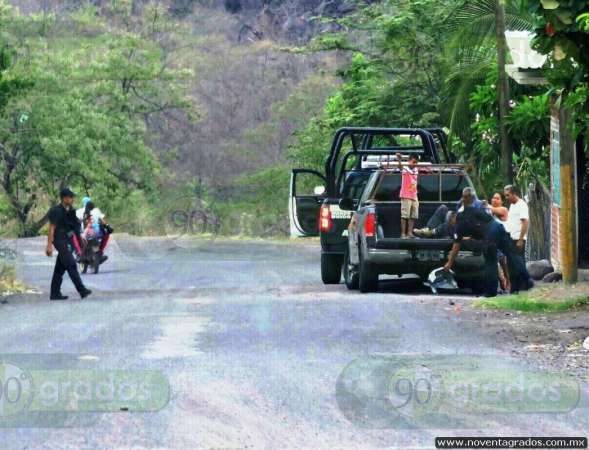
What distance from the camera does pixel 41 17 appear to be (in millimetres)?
60094

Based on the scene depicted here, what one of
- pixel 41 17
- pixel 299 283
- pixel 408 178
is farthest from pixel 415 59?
pixel 41 17

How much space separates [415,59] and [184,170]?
30.0m

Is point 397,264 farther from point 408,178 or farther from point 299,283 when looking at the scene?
point 299,283

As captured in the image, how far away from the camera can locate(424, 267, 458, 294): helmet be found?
20594 millimetres

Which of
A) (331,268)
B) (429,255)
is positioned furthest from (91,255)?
(429,255)

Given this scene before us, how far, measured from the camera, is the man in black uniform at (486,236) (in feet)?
63.6

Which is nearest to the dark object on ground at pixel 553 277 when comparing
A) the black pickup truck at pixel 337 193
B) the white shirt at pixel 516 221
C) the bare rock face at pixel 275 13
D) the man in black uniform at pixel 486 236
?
the white shirt at pixel 516 221

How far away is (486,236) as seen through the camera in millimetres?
19453

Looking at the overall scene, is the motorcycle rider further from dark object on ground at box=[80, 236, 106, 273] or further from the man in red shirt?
the man in red shirt

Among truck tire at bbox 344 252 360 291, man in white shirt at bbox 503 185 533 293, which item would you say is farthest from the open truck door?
man in white shirt at bbox 503 185 533 293

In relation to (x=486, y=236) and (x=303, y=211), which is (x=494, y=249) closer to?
(x=486, y=236)

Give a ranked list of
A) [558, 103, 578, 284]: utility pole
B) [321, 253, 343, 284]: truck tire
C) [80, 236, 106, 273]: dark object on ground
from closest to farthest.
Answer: [558, 103, 578, 284]: utility pole < [321, 253, 343, 284]: truck tire < [80, 236, 106, 273]: dark object on ground

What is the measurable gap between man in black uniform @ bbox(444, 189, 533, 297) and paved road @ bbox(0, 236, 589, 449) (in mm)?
643

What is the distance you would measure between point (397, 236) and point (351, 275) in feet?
5.50
